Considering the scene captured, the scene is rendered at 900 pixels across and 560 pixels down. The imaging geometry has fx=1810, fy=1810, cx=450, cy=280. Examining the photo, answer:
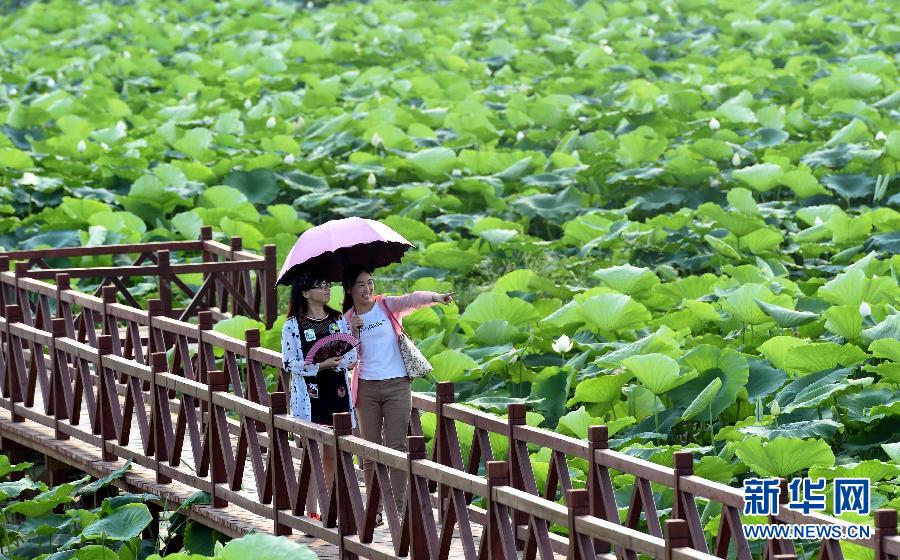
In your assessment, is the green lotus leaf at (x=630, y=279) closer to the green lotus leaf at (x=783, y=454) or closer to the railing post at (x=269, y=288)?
the railing post at (x=269, y=288)

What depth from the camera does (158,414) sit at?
6.51 meters

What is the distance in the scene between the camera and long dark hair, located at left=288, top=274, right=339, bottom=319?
580cm

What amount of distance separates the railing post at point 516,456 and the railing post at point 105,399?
195cm

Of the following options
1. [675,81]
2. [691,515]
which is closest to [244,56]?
[675,81]

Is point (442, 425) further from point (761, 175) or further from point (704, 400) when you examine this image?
point (761, 175)

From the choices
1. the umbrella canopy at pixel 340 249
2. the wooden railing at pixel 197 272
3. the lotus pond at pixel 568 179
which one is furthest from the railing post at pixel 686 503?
the wooden railing at pixel 197 272

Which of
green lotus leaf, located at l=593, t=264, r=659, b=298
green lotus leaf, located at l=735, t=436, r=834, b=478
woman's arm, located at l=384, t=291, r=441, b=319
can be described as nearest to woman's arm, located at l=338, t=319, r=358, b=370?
woman's arm, located at l=384, t=291, r=441, b=319

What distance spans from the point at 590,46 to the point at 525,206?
7.35 m

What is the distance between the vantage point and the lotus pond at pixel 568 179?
6.79m

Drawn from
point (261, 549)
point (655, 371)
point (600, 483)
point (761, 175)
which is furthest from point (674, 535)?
point (761, 175)

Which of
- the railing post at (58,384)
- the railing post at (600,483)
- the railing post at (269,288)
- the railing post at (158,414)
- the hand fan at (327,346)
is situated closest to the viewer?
the railing post at (600,483)

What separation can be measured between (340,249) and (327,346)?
43 centimetres

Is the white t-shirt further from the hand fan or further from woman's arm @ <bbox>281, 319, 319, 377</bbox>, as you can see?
woman's arm @ <bbox>281, 319, 319, 377</bbox>

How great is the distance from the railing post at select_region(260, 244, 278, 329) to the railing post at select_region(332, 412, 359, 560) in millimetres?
3033
